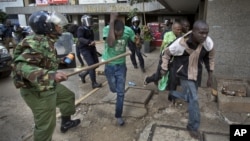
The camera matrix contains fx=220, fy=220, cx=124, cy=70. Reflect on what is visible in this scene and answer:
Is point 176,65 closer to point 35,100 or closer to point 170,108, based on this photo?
point 170,108

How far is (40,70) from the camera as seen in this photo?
2.21m

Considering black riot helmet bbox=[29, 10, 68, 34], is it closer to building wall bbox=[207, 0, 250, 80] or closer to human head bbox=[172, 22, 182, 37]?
human head bbox=[172, 22, 182, 37]

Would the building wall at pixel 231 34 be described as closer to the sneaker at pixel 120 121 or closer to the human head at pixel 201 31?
the human head at pixel 201 31

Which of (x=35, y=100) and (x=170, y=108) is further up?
(x=35, y=100)

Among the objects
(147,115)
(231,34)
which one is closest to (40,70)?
(147,115)

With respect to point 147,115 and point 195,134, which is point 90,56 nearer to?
point 147,115

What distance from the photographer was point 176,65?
3072mm

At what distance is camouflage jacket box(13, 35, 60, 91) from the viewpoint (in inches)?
86.7

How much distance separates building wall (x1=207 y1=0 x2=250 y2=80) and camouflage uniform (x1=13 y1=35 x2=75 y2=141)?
3386mm

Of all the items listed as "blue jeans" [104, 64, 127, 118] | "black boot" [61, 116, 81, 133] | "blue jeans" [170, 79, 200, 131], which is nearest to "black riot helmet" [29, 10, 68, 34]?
"blue jeans" [104, 64, 127, 118]

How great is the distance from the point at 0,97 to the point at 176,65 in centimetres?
403

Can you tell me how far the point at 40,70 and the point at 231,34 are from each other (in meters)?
3.83

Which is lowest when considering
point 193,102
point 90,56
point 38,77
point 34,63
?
point 193,102

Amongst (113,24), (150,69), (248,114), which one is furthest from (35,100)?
(150,69)
